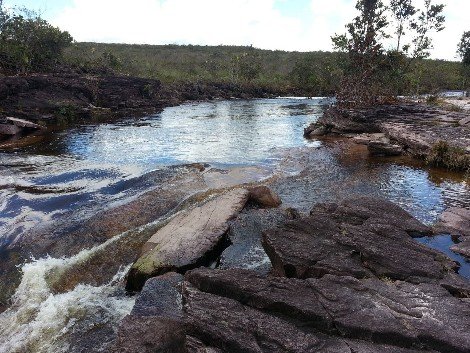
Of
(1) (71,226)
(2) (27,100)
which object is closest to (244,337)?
(1) (71,226)

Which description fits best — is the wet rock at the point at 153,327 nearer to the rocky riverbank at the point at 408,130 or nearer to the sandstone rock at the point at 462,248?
the sandstone rock at the point at 462,248

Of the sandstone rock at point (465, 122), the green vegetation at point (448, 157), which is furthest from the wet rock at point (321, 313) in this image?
the sandstone rock at point (465, 122)

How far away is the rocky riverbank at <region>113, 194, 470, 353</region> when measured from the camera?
4508 millimetres

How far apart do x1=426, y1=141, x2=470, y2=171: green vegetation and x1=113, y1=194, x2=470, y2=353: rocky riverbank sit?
A: 8.44 m

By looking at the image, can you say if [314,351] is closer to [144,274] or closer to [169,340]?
[169,340]

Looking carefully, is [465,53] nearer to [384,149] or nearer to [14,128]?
[384,149]

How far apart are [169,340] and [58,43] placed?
38.3 metres

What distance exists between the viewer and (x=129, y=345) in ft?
16.0

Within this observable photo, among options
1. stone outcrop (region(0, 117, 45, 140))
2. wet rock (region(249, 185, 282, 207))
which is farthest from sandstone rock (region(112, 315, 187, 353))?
stone outcrop (region(0, 117, 45, 140))

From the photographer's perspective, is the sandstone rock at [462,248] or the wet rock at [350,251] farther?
the sandstone rock at [462,248]

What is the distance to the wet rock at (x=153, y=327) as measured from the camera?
4.87 metres

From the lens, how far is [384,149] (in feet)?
55.2

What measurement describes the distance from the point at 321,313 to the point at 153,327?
2.18 m

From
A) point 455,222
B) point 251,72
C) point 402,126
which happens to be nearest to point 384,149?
point 402,126
